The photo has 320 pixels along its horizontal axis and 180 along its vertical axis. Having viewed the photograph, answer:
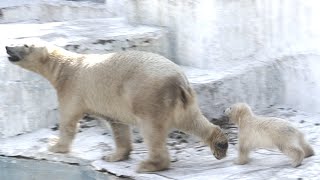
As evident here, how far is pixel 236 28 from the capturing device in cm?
737

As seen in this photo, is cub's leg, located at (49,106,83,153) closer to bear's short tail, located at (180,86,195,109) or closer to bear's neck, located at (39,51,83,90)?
bear's neck, located at (39,51,83,90)

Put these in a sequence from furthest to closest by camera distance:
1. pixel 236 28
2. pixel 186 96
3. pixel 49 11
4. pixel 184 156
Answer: pixel 49 11
pixel 236 28
pixel 184 156
pixel 186 96

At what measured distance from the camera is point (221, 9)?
7246 mm

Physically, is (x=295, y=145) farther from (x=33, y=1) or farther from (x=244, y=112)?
(x=33, y=1)

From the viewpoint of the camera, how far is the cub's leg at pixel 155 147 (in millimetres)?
5316

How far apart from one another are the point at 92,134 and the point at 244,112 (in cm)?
155

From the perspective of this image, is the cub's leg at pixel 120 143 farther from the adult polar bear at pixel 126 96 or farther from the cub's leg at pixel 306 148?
the cub's leg at pixel 306 148

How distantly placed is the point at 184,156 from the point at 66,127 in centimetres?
95

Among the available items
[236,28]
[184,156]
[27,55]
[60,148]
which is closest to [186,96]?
[184,156]

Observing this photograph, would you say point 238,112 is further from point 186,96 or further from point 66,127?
point 66,127

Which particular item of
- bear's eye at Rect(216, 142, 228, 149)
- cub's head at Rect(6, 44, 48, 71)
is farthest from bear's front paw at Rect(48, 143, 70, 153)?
bear's eye at Rect(216, 142, 228, 149)

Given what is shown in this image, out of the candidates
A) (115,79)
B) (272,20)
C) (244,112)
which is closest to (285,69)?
(272,20)

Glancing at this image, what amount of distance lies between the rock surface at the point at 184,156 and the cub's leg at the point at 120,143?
7 centimetres

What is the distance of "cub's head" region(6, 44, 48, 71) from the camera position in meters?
Result: 5.87
